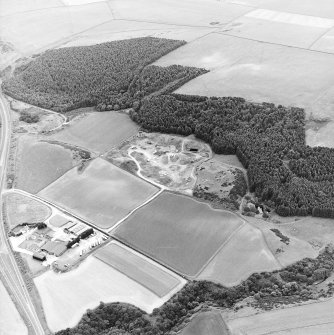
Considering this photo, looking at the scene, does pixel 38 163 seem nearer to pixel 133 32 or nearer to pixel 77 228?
pixel 77 228

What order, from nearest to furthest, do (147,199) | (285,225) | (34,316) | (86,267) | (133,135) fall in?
(34,316)
(86,267)
(285,225)
(147,199)
(133,135)

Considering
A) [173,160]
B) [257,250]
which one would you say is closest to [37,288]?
[257,250]

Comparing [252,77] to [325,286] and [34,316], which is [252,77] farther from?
[34,316]

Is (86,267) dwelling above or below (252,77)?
below

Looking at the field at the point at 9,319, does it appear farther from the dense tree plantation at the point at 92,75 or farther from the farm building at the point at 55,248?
the dense tree plantation at the point at 92,75

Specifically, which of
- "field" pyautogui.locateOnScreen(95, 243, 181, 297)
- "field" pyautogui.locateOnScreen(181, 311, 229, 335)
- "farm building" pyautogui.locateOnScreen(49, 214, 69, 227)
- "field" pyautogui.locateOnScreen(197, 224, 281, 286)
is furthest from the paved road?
"field" pyautogui.locateOnScreen(197, 224, 281, 286)

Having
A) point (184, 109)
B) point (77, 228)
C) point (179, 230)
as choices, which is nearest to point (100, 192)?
point (77, 228)

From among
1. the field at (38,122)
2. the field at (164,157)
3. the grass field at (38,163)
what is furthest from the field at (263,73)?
the grass field at (38,163)

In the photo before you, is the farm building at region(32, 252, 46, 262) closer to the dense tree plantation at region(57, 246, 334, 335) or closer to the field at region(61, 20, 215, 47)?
the dense tree plantation at region(57, 246, 334, 335)
